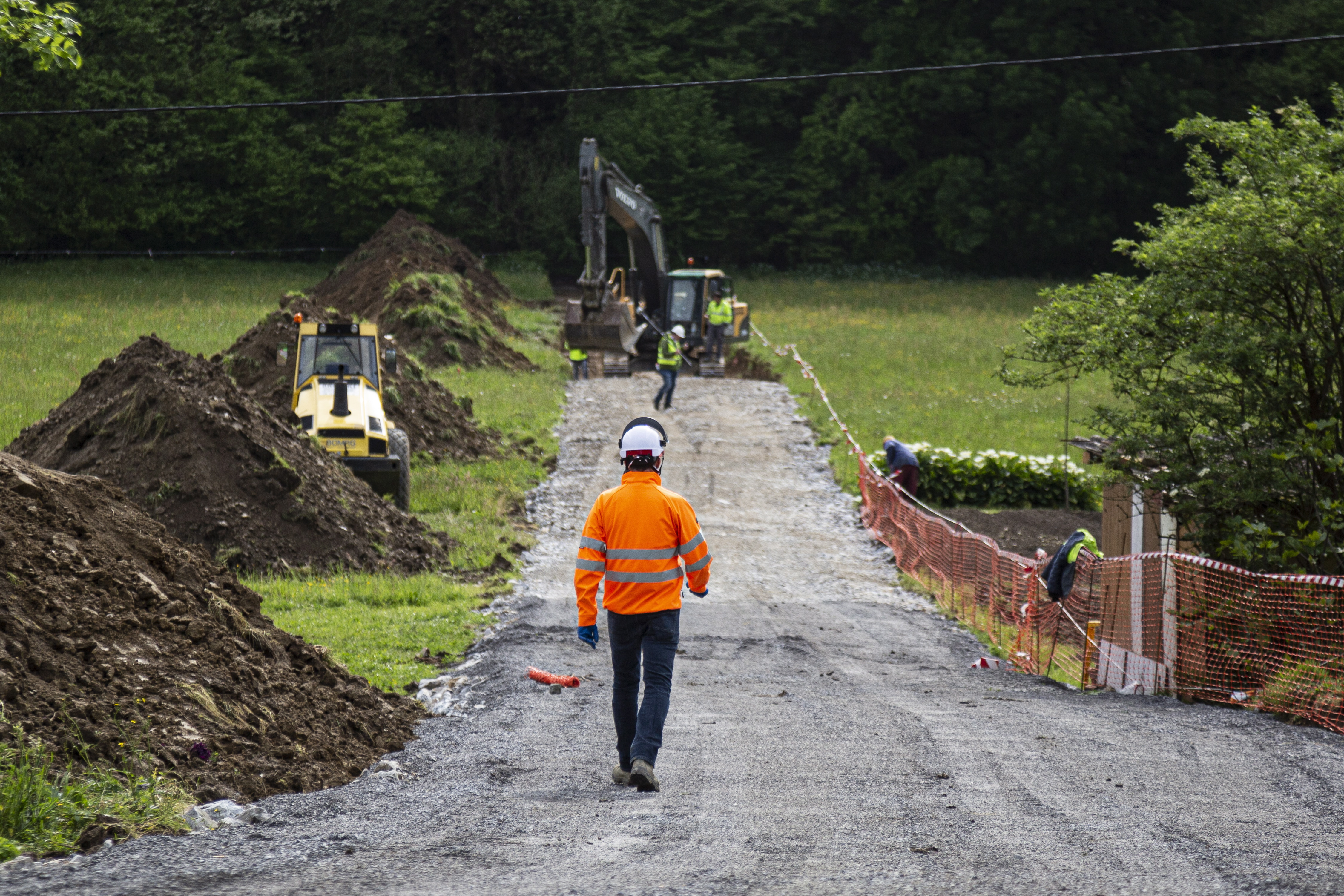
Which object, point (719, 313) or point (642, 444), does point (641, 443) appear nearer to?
point (642, 444)

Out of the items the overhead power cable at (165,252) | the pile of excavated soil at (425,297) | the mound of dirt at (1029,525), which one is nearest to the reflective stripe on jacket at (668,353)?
the mound of dirt at (1029,525)

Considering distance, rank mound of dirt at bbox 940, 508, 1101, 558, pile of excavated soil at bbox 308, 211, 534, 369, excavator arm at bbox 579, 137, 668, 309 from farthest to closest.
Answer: pile of excavated soil at bbox 308, 211, 534, 369, excavator arm at bbox 579, 137, 668, 309, mound of dirt at bbox 940, 508, 1101, 558

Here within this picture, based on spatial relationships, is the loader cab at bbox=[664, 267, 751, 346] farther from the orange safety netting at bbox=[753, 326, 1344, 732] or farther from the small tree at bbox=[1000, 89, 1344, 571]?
the small tree at bbox=[1000, 89, 1344, 571]

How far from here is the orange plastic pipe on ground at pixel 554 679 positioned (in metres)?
9.72

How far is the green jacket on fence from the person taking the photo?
2506cm

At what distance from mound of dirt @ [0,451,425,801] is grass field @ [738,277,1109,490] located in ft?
34.5

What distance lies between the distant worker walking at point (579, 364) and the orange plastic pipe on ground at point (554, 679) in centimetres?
2169

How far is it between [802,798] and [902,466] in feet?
44.5

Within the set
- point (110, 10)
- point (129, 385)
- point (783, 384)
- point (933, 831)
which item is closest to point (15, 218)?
point (110, 10)

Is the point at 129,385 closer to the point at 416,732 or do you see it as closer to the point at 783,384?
the point at 416,732

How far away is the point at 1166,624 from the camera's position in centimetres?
1116

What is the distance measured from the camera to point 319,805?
636 centimetres

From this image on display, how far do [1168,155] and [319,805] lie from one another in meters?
70.4

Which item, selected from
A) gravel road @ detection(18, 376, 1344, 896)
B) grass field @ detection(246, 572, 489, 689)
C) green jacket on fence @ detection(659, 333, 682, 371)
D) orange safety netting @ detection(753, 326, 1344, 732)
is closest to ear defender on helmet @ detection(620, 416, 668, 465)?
gravel road @ detection(18, 376, 1344, 896)
